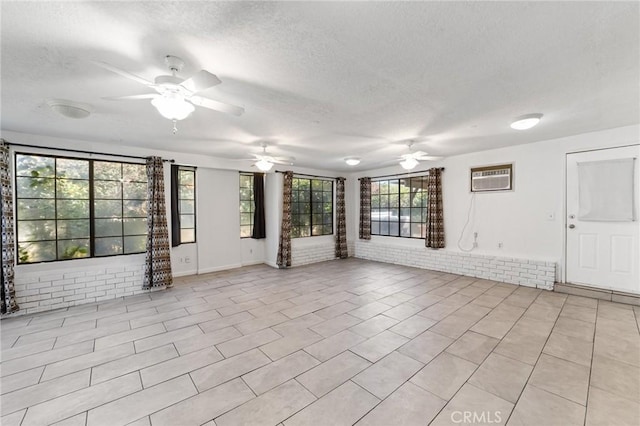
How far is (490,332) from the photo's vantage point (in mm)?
2875

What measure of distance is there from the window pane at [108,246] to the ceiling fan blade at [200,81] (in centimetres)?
389

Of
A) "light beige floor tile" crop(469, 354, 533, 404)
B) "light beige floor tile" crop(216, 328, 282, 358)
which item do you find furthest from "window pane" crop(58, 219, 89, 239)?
"light beige floor tile" crop(469, 354, 533, 404)

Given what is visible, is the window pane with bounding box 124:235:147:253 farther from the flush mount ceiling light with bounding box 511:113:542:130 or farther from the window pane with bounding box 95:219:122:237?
the flush mount ceiling light with bounding box 511:113:542:130

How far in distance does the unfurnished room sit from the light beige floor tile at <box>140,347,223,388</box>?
0.03 metres

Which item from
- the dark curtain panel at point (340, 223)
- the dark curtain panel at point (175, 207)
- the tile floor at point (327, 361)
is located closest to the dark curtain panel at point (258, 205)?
the dark curtain panel at point (175, 207)

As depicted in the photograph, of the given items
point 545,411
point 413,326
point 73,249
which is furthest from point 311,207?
point 545,411

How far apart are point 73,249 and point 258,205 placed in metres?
3.38

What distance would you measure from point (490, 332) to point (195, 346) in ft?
10.3

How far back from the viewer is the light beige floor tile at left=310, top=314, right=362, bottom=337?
2936 millimetres

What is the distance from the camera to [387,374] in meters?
2.18

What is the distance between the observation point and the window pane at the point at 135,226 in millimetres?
4609

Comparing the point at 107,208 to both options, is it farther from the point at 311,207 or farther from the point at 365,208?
the point at 365,208

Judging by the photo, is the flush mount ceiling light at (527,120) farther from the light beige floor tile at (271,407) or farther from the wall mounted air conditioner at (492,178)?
the light beige floor tile at (271,407)

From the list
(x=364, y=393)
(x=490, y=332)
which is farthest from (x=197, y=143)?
(x=490, y=332)
